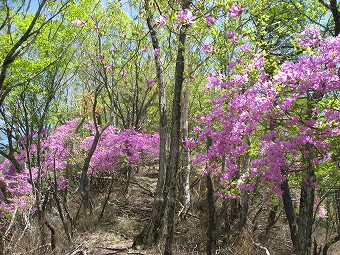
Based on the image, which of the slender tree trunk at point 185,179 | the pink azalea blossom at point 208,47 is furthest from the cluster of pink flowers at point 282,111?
the slender tree trunk at point 185,179

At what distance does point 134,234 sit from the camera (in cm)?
1063

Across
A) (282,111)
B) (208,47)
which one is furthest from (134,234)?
(282,111)

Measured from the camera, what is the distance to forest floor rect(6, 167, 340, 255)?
7859 mm

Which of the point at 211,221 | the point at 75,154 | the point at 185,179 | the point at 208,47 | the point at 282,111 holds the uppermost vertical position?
the point at 208,47

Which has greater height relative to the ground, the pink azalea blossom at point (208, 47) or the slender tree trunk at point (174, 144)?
the pink azalea blossom at point (208, 47)

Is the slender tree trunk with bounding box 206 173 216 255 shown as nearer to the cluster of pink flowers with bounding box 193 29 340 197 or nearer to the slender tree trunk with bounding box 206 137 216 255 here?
the slender tree trunk with bounding box 206 137 216 255

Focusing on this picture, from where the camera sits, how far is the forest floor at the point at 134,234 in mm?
7859

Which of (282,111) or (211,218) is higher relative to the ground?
(282,111)

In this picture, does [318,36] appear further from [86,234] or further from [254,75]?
[86,234]

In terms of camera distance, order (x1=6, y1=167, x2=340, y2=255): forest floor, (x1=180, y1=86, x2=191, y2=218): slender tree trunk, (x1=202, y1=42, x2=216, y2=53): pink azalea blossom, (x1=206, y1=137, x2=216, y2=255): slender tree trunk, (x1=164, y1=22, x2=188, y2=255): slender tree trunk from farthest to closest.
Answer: (x1=180, y1=86, x2=191, y2=218): slender tree trunk, (x1=6, y1=167, x2=340, y2=255): forest floor, (x1=206, y1=137, x2=216, y2=255): slender tree trunk, (x1=164, y1=22, x2=188, y2=255): slender tree trunk, (x1=202, y1=42, x2=216, y2=53): pink azalea blossom

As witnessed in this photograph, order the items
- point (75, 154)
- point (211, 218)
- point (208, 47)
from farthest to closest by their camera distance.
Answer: point (75, 154)
point (211, 218)
point (208, 47)

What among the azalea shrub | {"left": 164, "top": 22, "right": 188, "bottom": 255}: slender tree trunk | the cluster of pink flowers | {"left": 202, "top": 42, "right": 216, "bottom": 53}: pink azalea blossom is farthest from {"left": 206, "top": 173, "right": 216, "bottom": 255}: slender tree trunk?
the azalea shrub

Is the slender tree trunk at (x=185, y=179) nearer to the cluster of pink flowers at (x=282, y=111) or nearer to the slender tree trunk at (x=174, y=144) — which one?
the slender tree trunk at (x=174, y=144)

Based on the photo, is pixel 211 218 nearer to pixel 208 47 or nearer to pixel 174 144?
pixel 174 144
